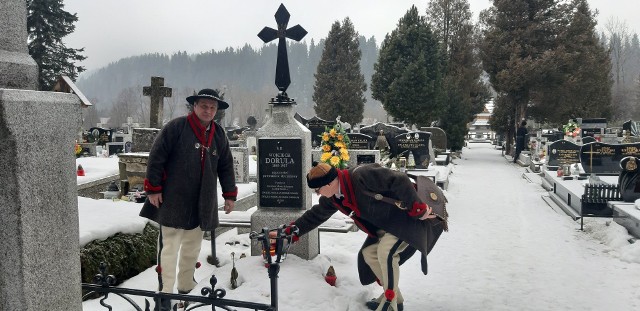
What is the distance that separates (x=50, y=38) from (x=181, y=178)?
31371 mm

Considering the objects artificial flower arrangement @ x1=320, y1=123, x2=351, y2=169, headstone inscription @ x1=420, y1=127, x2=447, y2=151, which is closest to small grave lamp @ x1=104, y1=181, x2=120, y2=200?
artificial flower arrangement @ x1=320, y1=123, x2=351, y2=169

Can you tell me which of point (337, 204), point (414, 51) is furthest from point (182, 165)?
point (414, 51)

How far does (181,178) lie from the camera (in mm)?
4559

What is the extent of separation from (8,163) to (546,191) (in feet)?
51.2

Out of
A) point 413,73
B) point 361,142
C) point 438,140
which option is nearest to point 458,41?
point 413,73

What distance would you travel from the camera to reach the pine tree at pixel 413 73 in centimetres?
2738

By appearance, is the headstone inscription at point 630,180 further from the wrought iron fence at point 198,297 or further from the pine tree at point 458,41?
the pine tree at point 458,41

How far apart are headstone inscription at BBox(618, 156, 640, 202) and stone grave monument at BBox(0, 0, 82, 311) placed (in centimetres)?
1001

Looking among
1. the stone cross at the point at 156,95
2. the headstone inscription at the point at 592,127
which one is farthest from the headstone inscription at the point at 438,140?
the stone cross at the point at 156,95

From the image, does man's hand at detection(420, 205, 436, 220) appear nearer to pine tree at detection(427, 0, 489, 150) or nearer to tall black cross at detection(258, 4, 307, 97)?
tall black cross at detection(258, 4, 307, 97)

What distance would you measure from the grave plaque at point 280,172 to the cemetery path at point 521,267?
1.93 metres

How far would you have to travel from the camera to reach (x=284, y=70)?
6.83m

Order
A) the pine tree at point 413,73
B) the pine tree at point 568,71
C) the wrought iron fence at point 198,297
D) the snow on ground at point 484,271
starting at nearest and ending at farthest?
1. the wrought iron fence at point 198,297
2. the snow on ground at point 484,271
3. the pine tree at point 568,71
4. the pine tree at point 413,73

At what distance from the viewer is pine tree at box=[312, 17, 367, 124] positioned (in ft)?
138
